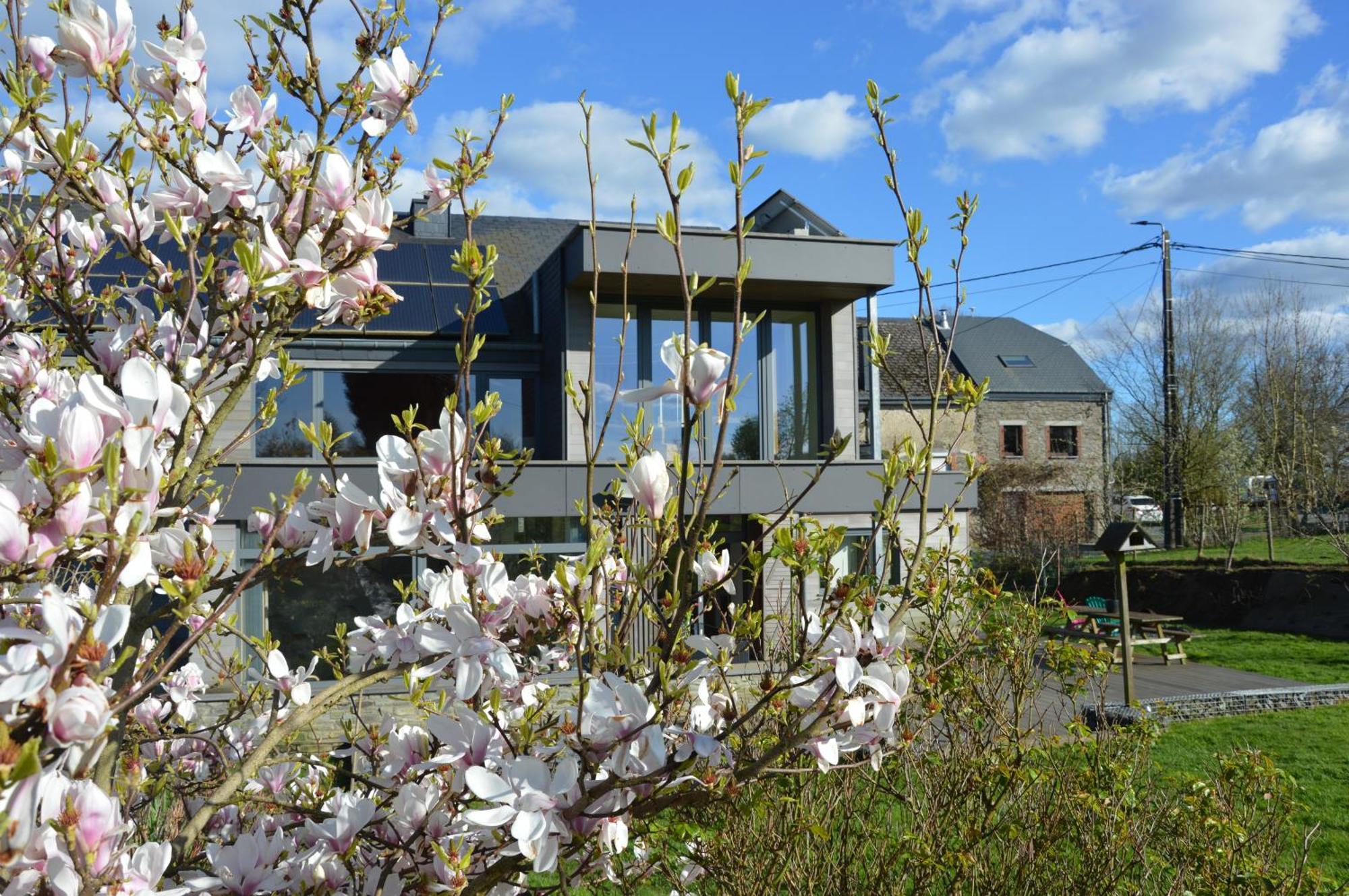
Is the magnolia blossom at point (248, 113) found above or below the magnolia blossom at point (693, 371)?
above

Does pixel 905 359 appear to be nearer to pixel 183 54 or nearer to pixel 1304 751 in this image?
pixel 1304 751

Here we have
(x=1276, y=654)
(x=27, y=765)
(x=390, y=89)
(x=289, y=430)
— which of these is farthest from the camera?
(x=1276, y=654)

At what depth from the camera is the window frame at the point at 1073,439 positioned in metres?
29.2

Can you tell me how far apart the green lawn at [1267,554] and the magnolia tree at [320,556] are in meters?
20.2

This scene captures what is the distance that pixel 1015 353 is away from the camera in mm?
30328

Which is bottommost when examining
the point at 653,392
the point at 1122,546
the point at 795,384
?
the point at 1122,546

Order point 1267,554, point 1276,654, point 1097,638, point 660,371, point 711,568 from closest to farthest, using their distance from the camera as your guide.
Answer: point 711,568 < point 1097,638 < point 660,371 < point 1276,654 < point 1267,554

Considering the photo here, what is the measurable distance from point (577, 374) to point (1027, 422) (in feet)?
68.4

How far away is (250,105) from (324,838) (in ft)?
4.92

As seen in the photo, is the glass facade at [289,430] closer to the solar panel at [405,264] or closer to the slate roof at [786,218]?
the solar panel at [405,264]

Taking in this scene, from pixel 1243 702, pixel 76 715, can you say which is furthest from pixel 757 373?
pixel 76 715

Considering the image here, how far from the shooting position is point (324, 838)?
178 cm

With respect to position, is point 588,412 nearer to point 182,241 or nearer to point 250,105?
point 182,241

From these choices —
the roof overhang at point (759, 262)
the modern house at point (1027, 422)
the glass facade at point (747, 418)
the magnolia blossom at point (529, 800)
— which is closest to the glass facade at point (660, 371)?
the roof overhang at point (759, 262)
